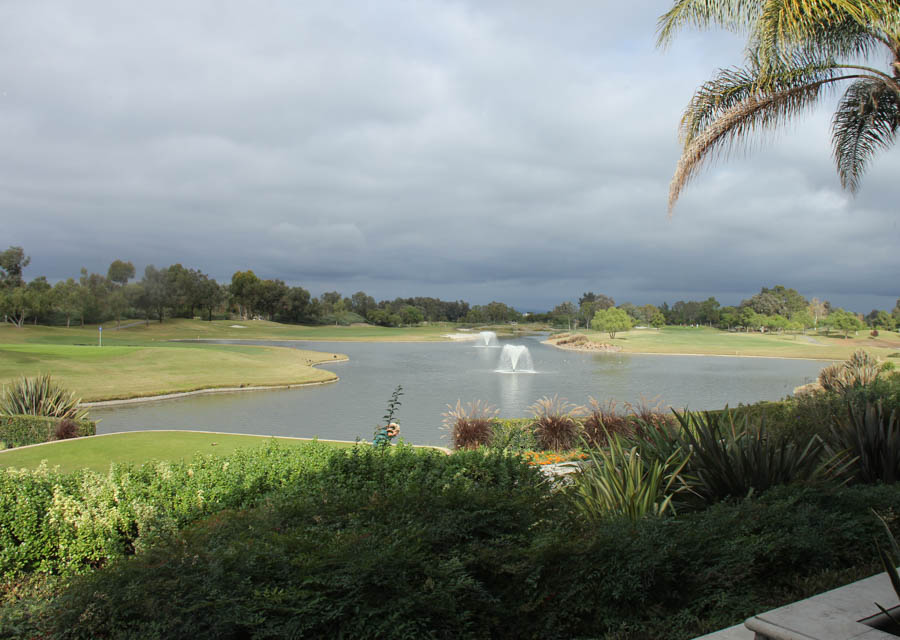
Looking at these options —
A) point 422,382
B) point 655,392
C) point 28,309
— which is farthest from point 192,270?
point 655,392

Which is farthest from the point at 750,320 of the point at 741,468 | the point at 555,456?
the point at 741,468

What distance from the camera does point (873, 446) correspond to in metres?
5.83

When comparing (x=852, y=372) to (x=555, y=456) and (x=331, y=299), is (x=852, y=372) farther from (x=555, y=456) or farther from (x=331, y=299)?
(x=331, y=299)

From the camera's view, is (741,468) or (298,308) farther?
(298,308)

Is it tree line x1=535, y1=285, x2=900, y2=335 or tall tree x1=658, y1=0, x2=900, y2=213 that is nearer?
tall tree x1=658, y1=0, x2=900, y2=213

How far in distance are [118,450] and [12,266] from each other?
8000 centimetres

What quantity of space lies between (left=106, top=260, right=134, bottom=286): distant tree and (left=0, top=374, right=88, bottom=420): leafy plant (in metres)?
77.0

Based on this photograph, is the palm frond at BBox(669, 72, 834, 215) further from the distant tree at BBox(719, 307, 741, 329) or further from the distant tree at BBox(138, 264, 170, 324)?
the distant tree at BBox(719, 307, 741, 329)

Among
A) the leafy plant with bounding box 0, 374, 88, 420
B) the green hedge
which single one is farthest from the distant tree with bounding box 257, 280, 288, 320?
the green hedge

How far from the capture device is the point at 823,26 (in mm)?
9750

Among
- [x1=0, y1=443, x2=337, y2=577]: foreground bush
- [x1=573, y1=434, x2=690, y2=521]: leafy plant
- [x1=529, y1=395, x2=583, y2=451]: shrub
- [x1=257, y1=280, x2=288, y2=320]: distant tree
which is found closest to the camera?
[x1=573, y1=434, x2=690, y2=521]: leafy plant

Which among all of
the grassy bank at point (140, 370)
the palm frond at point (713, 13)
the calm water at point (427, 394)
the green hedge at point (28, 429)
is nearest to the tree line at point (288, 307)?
the grassy bank at point (140, 370)

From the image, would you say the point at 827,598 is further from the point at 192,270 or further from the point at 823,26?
the point at 192,270

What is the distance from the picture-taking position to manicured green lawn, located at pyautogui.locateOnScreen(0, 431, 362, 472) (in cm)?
902
